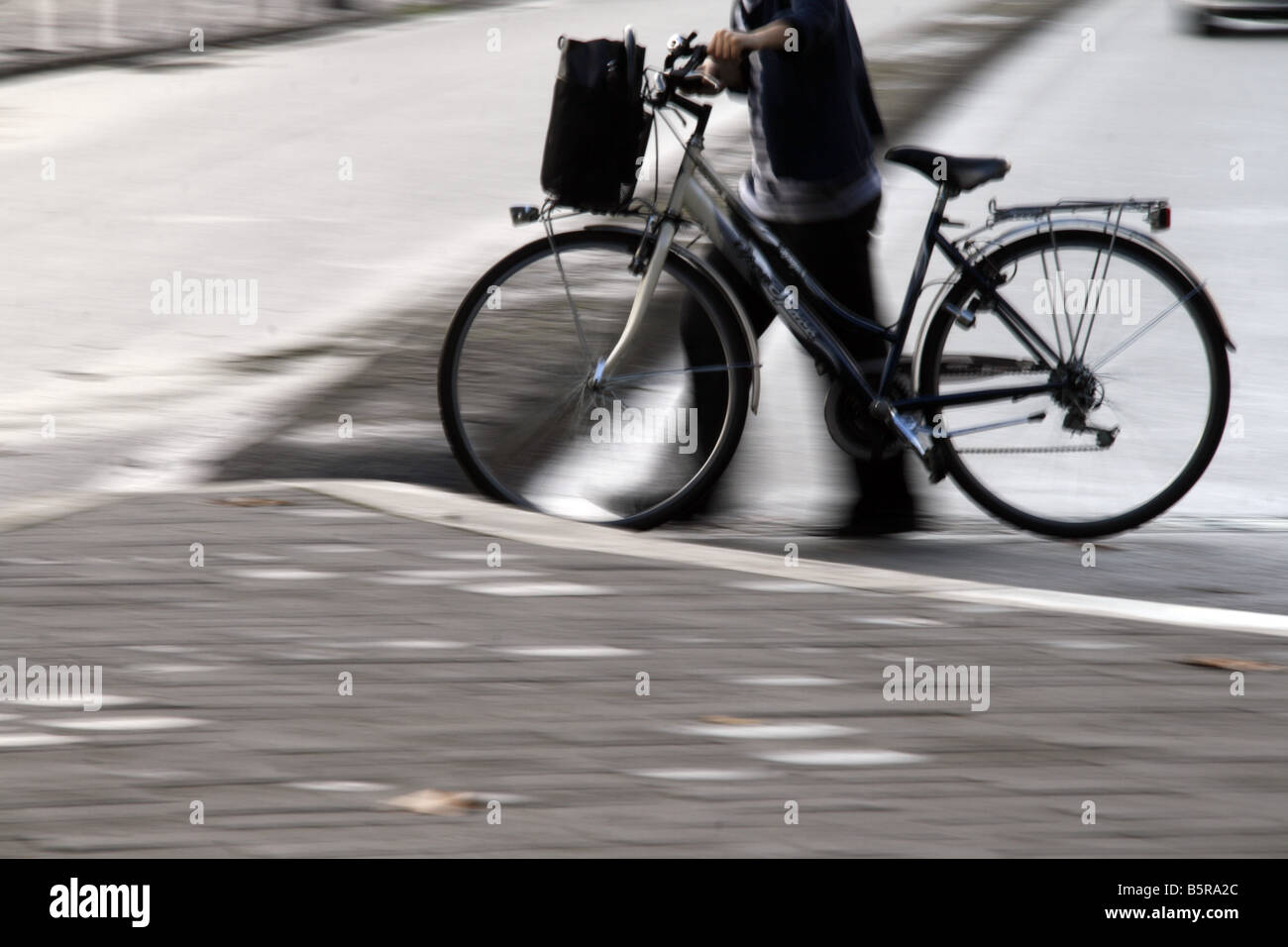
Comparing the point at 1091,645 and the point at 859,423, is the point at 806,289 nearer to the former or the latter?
the point at 859,423

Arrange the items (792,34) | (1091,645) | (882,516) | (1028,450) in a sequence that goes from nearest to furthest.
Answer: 1. (1091,645)
2. (792,34)
3. (1028,450)
4. (882,516)

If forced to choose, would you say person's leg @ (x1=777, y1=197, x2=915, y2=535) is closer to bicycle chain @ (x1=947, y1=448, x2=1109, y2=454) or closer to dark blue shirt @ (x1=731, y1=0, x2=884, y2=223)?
dark blue shirt @ (x1=731, y1=0, x2=884, y2=223)

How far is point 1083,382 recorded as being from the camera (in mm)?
5129

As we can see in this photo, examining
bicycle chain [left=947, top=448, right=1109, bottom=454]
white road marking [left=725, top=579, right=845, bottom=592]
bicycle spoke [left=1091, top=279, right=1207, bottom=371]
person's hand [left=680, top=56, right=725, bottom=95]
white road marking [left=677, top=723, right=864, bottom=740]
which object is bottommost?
white road marking [left=677, top=723, right=864, bottom=740]

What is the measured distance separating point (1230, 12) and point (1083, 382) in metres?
15.8

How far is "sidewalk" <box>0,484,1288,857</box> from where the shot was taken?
313 cm

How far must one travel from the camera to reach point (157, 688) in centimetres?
379

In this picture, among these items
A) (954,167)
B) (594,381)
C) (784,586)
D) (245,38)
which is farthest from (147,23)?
(784,586)

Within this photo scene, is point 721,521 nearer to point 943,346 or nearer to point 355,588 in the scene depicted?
point 943,346

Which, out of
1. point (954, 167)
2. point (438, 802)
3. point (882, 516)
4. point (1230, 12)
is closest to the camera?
point (438, 802)

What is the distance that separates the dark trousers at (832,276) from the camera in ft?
16.7

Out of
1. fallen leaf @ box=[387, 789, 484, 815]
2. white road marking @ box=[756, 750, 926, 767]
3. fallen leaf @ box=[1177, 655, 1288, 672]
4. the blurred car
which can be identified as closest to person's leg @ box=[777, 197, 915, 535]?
fallen leaf @ box=[1177, 655, 1288, 672]

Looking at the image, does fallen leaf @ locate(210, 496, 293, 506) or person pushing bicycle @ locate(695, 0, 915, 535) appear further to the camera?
fallen leaf @ locate(210, 496, 293, 506)

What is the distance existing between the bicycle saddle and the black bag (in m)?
0.69
